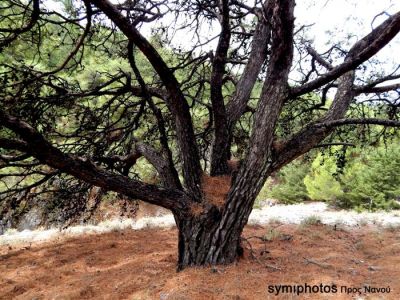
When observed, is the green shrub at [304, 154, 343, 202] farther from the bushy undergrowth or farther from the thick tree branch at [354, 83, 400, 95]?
the thick tree branch at [354, 83, 400, 95]

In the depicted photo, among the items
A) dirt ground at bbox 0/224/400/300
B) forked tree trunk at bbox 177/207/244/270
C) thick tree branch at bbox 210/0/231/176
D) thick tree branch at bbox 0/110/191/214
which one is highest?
thick tree branch at bbox 210/0/231/176

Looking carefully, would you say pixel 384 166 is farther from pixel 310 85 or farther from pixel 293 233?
pixel 310 85

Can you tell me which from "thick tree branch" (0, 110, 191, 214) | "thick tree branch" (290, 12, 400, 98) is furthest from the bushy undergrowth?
"thick tree branch" (0, 110, 191, 214)

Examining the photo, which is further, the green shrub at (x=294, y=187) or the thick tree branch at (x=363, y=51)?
the green shrub at (x=294, y=187)

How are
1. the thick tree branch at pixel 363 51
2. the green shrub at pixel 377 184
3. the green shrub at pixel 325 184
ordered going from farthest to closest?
the green shrub at pixel 325 184 → the green shrub at pixel 377 184 → the thick tree branch at pixel 363 51

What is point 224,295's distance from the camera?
321 cm

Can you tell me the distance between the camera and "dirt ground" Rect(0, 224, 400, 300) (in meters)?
3.42

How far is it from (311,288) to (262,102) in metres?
1.92

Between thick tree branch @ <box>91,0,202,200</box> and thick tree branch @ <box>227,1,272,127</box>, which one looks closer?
thick tree branch @ <box>91,0,202,200</box>

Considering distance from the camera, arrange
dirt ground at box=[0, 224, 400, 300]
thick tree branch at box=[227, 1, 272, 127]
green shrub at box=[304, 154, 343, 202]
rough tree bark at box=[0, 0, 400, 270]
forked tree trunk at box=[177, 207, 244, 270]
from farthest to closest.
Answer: green shrub at box=[304, 154, 343, 202], thick tree branch at box=[227, 1, 272, 127], forked tree trunk at box=[177, 207, 244, 270], rough tree bark at box=[0, 0, 400, 270], dirt ground at box=[0, 224, 400, 300]

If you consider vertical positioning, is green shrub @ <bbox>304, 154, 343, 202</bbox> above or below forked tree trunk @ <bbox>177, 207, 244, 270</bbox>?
above

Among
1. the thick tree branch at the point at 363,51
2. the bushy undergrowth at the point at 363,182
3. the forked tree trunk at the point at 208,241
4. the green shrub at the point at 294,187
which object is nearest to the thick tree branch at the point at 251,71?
the thick tree branch at the point at 363,51

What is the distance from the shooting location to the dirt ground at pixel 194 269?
135 inches

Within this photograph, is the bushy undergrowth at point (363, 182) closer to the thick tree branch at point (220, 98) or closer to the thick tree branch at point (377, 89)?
the thick tree branch at point (377, 89)
